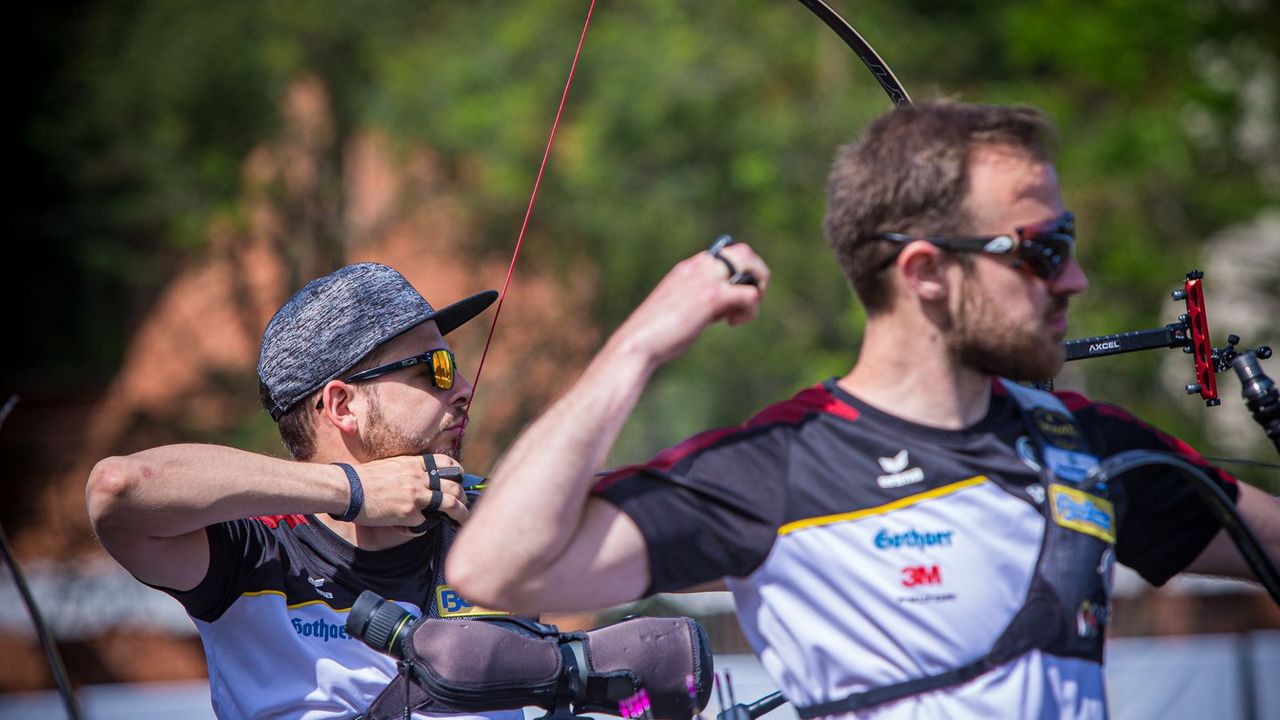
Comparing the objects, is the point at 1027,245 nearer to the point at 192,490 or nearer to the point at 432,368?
the point at 432,368

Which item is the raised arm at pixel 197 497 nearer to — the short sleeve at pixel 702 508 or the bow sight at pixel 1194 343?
the short sleeve at pixel 702 508

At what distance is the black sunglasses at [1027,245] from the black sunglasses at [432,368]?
58.6 inches

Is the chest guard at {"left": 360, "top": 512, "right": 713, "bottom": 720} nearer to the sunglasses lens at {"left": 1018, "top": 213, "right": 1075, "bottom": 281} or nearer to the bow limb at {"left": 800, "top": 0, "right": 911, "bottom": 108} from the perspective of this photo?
the sunglasses lens at {"left": 1018, "top": 213, "right": 1075, "bottom": 281}

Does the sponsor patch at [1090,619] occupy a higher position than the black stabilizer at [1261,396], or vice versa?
the black stabilizer at [1261,396]

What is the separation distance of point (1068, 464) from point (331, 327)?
189 cm

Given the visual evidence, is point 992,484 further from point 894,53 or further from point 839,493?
point 894,53

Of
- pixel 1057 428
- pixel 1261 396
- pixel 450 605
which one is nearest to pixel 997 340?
pixel 1057 428

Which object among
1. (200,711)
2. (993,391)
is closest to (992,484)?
(993,391)

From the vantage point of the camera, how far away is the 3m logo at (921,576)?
6.25 ft

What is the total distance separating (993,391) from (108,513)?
5.96 feet

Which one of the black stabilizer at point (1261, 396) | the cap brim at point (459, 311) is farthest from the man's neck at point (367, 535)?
the black stabilizer at point (1261, 396)

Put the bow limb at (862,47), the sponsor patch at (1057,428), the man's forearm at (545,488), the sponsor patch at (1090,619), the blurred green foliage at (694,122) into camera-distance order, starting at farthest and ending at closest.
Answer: the blurred green foliage at (694,122) → the bow limb at (862,47) → the sponsor patch at (1057,428) → the sponsor patch at (1090,619) → the man's forearm at (545,488)

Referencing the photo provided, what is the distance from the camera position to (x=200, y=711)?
682 cm

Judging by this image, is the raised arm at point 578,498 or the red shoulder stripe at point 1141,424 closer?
the raised arm at point 578,498
